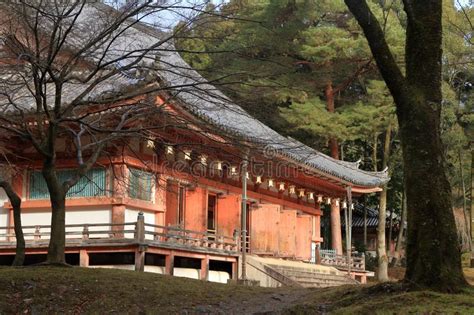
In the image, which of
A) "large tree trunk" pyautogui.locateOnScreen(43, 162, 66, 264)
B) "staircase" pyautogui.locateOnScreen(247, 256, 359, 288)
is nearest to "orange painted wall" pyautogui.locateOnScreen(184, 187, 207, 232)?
"staircase" pyautogui.locateOnScreen(247, 256, 359, 288)

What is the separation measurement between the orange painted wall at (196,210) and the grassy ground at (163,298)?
9588 millimetres

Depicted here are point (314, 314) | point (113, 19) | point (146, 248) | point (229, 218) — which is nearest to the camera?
point (314, 314)

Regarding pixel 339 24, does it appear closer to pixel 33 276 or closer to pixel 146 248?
pixel 146 248

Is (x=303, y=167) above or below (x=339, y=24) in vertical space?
below

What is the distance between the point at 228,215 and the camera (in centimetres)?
2406

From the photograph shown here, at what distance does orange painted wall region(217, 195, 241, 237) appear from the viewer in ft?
78.5

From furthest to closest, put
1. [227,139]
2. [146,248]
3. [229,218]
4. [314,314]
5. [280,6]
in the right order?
1. [280,6]
2. [229,218]
3. [146,248]
4. [227,139]
5. [314,314]

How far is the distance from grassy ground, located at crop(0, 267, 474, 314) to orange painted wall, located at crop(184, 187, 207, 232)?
959cm

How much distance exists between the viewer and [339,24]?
3744cm

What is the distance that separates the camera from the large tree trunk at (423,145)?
26.5ft

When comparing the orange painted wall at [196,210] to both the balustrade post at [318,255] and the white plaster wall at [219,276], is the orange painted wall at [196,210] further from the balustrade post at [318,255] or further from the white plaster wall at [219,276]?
the balustrade post at [318,255]

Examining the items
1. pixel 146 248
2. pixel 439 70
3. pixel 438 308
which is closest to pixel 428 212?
pixel 438 308

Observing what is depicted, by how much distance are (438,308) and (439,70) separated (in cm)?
320

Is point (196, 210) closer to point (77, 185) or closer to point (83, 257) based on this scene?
point (77, 185)
